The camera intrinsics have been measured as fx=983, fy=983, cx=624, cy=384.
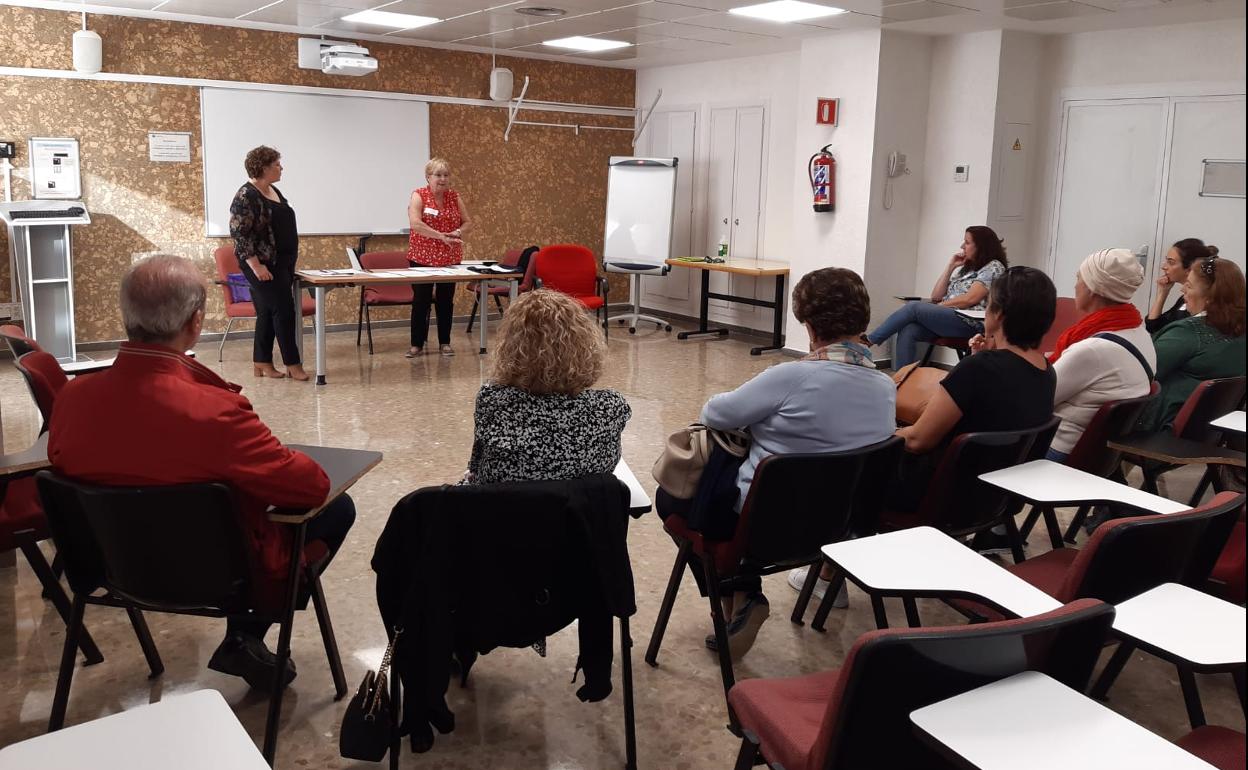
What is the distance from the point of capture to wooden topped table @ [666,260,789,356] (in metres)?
7.80

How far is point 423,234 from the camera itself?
725cm

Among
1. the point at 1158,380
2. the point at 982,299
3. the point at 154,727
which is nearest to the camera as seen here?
the point at 154,727

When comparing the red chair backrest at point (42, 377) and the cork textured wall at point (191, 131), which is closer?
the red chair backrest at point (42, 377)

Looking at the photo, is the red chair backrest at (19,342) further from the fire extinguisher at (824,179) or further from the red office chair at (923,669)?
the fire extinguisher at (824,179)

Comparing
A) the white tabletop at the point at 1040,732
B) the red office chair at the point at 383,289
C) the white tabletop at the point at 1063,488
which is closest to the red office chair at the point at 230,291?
the red office chair at the point at 383,289

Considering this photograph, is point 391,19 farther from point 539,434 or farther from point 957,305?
point 539,434

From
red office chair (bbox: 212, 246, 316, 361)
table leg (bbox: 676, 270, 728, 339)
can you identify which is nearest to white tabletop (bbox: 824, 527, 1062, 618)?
red office chair (bbox: 212, 246, 316, 361)

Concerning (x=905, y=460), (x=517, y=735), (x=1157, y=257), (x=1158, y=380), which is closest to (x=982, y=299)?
(x=1157, y=257)

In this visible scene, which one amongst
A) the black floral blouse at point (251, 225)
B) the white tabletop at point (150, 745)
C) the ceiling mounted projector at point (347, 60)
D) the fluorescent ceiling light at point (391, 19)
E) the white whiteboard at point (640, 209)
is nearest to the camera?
the white tabletop at point (150, 745)

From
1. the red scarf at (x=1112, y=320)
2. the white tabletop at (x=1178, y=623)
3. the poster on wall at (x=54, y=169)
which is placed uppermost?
the poster on wall at (x=54, y=169)

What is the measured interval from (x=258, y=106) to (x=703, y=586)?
6.38 metres

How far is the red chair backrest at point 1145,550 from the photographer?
1725 millimetres

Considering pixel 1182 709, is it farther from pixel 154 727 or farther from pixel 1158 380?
pixel 154 727

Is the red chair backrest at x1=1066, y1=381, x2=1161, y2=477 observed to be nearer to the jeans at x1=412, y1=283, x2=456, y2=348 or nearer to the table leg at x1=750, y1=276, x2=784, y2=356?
the table leg at x1=750, y1=276, x2=784, y2=356
